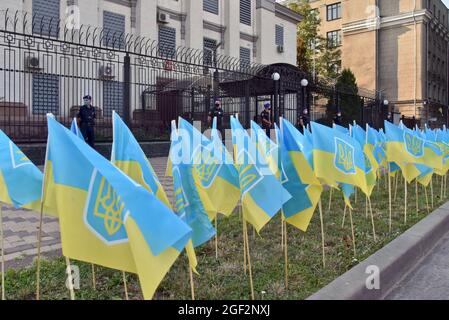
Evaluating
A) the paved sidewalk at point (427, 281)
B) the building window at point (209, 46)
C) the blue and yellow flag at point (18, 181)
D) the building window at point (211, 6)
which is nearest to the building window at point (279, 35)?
the building window at point (211, 6)

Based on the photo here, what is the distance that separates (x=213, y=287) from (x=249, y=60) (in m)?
25.3

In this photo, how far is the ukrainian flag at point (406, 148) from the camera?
245 inches

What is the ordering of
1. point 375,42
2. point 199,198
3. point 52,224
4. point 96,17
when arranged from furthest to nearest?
1. point 375,42
2. point 96,17
3. point 52,224
4. point 199,198

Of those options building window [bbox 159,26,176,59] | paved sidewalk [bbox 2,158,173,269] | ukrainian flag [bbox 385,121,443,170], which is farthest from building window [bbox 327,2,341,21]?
paved sidewalk [bbox 2,158,173,269]

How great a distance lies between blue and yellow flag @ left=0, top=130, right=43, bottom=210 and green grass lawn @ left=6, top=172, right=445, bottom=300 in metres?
0.77

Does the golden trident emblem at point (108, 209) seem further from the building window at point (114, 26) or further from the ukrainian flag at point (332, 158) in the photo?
the building window at point (114, 26)

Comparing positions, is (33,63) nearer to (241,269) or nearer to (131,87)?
(131,87)

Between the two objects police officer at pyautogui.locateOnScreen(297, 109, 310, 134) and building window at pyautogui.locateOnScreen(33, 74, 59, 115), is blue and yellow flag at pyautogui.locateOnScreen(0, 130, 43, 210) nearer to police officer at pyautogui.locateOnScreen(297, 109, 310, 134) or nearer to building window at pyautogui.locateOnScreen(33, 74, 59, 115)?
police officer at pyautogui.locateOnScreen(297, 109, 310, 134)

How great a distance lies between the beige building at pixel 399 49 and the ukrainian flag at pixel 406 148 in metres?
37.5

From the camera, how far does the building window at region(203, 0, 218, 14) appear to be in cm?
2458

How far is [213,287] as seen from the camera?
3.48 m
